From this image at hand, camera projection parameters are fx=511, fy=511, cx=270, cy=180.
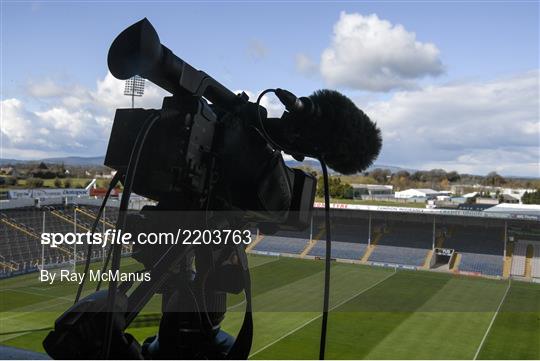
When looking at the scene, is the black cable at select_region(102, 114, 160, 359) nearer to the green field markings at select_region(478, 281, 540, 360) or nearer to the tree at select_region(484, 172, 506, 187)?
the green field markings at select_region(478, 281, 540, 360)

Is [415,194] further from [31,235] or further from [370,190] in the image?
[31,235]

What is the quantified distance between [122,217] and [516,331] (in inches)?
722

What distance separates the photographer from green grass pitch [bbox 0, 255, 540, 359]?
47.9 feet

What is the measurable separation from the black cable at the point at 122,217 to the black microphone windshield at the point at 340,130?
51cm

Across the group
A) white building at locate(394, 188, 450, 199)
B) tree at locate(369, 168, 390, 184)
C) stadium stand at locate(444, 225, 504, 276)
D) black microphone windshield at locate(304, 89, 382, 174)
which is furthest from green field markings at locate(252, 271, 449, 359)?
tree at locate(369, 168, 390, 184)

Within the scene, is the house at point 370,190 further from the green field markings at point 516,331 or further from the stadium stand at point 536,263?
the green field markings at point 516,331

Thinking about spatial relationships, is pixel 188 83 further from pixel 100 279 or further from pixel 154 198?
pixel 100 279

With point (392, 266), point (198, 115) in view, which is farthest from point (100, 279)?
point (392, 266)

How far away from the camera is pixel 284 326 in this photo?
16547 mm

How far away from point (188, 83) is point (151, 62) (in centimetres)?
15

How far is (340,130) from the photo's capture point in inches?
65.0

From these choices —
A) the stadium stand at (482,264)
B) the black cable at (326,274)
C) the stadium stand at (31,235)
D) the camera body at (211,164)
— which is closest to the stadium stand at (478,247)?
the stadium stand at (482,264)

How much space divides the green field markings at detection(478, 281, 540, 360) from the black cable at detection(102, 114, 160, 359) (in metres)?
14.8

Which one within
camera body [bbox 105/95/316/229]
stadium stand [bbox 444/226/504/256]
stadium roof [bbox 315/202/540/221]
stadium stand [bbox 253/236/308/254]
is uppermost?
camera body [bbox 105/95/316/229]
